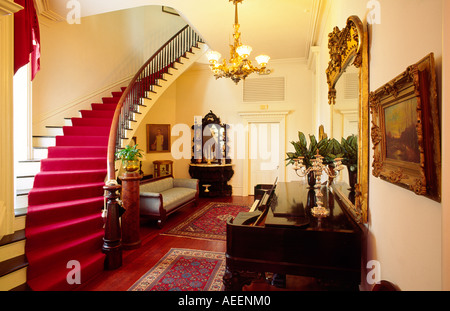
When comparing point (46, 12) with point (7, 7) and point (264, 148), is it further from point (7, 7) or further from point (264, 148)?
point (264, 148)

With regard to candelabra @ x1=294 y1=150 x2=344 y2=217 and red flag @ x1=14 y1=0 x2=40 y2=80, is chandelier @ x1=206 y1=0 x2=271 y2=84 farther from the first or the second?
red flag @ x1=14 y1=0 x2=40 y2=80

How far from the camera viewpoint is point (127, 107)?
16.8 feet

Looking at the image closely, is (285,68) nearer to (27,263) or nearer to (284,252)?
(284,252)

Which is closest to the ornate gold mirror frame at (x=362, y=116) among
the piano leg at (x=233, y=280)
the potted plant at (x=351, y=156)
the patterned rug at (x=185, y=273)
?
the potted plant at (x=351, y=156)

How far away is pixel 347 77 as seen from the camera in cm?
218

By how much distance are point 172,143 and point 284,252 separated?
6807 mm

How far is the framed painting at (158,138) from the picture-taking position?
746cm

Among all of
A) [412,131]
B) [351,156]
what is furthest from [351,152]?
[412,131]

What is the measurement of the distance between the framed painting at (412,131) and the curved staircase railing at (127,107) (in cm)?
287

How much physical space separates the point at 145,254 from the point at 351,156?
9.59 feet

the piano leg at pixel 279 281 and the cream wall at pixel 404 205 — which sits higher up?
the cream wall at pixel 404 205

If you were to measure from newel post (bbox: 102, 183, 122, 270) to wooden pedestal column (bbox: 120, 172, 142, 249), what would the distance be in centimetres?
43

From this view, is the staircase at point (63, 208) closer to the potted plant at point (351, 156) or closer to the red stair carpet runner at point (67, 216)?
the red stair carpet runner at point (67, 216)

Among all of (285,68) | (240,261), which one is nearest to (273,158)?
(285,68)
